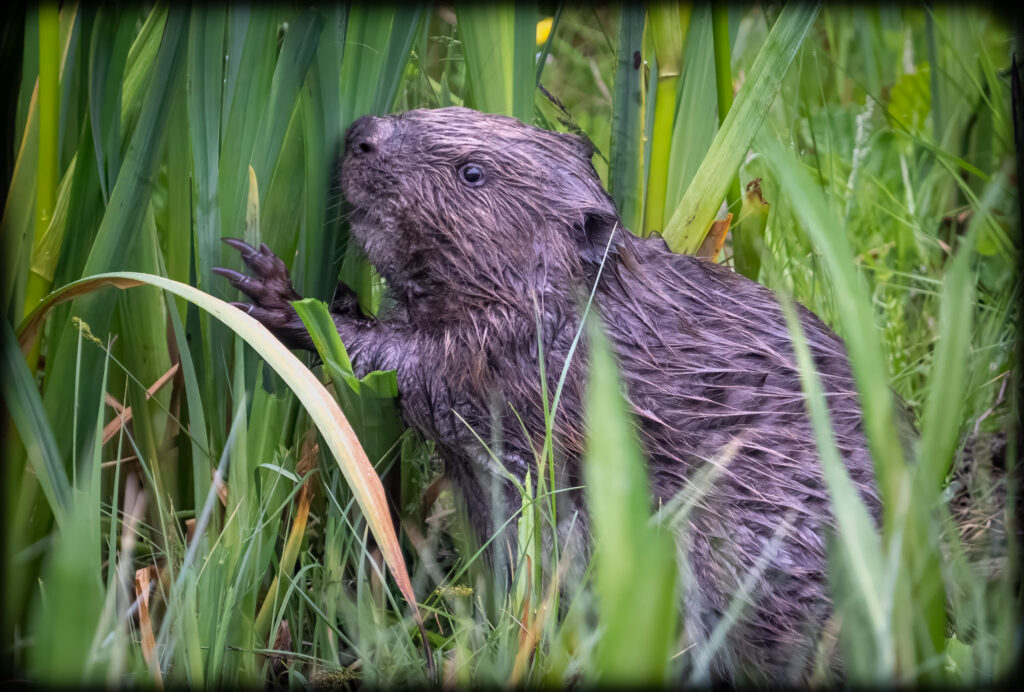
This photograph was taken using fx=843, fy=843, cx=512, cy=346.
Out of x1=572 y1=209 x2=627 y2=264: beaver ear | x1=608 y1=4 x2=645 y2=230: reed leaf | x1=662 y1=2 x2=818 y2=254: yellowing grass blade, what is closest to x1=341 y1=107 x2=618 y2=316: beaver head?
x1=572 y1=209 x2=627 y2=264: beaver ear

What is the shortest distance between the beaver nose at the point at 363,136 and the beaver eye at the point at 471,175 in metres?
0.23

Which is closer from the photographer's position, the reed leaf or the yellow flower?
the reed leaf

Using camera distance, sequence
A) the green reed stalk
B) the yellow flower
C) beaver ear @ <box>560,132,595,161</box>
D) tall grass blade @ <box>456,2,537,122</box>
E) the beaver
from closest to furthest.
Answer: the beaver, tall grass blade @ <box>456,2,537,122</box>, the green reed stalk, beaver ear @ <box>560,132,595,161</box>, the yellow flower

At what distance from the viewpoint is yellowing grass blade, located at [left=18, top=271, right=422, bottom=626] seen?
1.45 m

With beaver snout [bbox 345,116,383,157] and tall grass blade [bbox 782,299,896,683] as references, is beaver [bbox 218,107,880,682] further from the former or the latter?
tall grass blade [bbox 782,299,896,683]

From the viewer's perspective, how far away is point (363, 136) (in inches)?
81.0

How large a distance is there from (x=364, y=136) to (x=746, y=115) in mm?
949

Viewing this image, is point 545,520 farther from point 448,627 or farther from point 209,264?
point 209,264

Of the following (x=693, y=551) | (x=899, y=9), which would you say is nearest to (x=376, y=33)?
(x=693, y=551)

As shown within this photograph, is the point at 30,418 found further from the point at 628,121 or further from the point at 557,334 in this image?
the point at 628,121

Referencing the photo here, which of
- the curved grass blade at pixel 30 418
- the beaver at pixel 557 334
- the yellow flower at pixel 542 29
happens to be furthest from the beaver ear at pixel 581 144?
the curved grass blade at pixel 30 418

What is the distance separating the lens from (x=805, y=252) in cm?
304

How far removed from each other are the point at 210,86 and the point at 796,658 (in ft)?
5.67

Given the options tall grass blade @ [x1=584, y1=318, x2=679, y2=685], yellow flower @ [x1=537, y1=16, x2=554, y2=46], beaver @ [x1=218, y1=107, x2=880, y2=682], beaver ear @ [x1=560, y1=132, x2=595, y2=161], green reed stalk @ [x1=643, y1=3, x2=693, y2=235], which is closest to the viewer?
tall grass blade @ [x1=584, y1=318, x2=679, y2=685]
